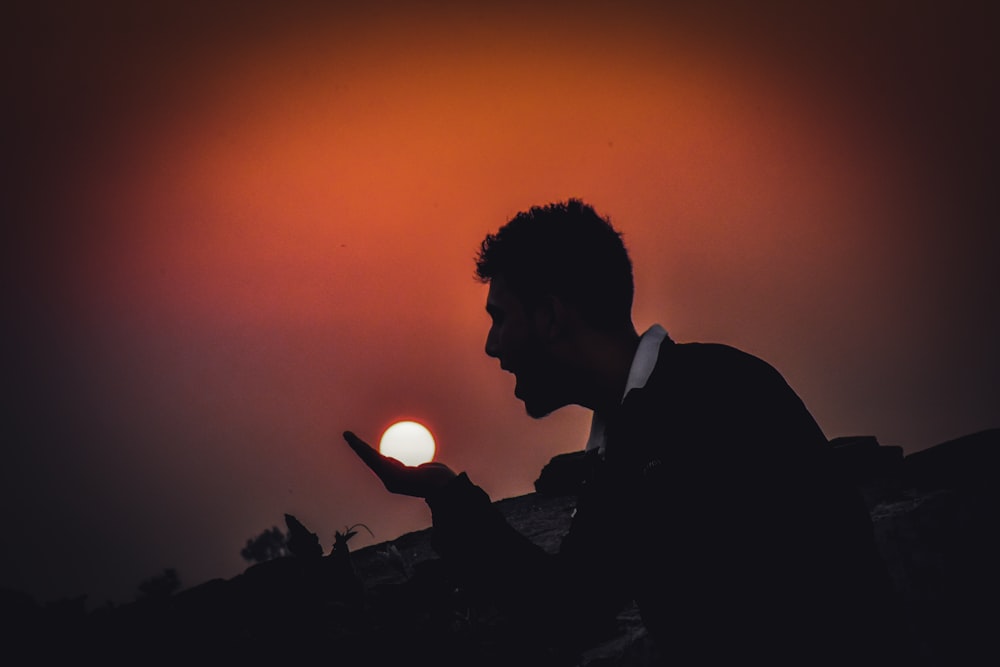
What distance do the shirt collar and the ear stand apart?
0.76 feet

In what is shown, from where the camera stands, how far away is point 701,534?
53.8 inches

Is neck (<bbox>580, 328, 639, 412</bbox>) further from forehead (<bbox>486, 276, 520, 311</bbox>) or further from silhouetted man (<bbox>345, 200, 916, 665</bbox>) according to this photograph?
forehead (<bbox>486, 276, 520, 311</bbox>)

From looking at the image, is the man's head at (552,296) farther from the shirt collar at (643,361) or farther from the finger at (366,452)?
the finger at (366,452)

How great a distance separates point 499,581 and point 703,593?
0.48m

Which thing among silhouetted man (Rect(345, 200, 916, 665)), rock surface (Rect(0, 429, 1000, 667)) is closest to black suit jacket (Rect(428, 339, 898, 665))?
silhouetted man (Rect(345, 200, 916, 665))

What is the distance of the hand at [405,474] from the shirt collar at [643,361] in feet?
1.59

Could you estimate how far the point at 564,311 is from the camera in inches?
74.9

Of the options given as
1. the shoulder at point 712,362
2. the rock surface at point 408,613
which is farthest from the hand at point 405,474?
the rock surface at point 408,613

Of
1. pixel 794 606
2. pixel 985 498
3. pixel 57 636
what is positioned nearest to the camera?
pixel 794 606

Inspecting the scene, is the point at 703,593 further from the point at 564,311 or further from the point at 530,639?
the point at 530,639

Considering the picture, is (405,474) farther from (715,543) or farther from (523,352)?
(715,543)

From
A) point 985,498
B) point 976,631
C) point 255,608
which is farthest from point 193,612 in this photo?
point 985,498

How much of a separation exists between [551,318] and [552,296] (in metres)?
0.07

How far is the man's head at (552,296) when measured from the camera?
1.91 metres
